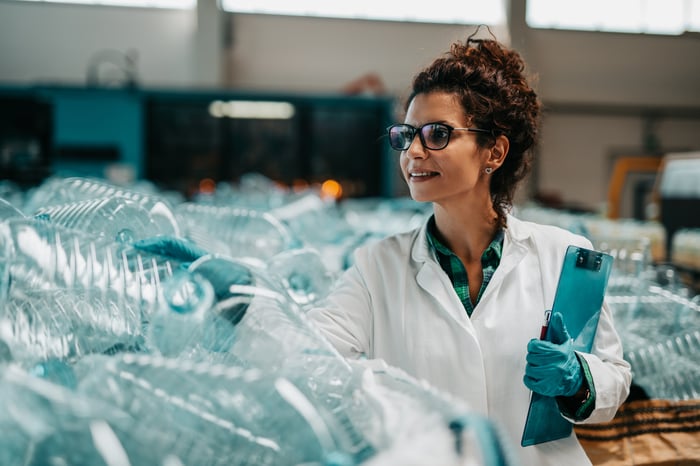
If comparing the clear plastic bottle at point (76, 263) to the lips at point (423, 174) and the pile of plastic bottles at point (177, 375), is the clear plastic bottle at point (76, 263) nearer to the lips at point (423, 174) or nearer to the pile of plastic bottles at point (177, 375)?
the pile of plastic bottles at point (177, 375)

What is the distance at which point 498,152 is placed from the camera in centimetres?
134

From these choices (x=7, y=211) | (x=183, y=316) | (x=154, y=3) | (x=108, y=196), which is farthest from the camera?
(x=154, y=3)

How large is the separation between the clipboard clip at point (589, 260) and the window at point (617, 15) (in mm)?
9743

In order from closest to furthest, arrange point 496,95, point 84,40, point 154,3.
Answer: point 496,95 < point 84,40 < point 154,3

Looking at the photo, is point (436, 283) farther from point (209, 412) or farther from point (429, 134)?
point (209, 412)

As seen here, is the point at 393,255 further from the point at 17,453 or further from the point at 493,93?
the point at 17,453

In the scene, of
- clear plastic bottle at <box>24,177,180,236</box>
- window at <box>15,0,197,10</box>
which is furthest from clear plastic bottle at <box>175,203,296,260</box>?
window at <box>15,0,197,10</box>

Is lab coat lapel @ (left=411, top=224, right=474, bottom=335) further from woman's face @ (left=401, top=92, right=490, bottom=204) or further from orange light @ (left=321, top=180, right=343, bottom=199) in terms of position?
orange light @ (left=321, top=180, right=343, bottom=199)

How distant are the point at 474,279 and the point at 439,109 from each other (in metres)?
0.35

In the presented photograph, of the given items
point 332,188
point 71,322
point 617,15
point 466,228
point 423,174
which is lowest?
point 332,188

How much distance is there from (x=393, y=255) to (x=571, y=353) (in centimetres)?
40

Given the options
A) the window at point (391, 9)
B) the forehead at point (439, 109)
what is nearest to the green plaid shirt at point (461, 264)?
the forehead at point (439, 109)

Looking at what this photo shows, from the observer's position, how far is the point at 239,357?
0.96m

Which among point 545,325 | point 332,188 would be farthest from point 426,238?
point 332,188
